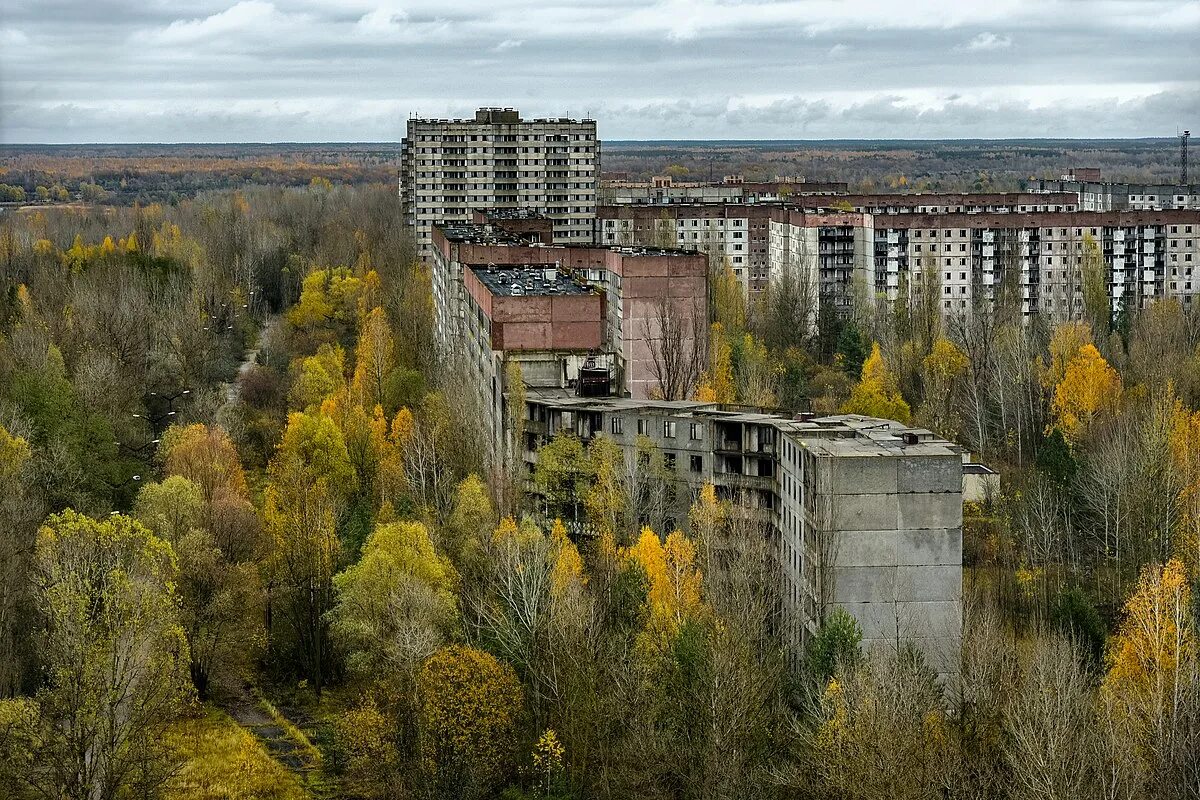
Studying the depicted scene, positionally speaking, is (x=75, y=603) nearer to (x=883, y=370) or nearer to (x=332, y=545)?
(x=332, y=545)

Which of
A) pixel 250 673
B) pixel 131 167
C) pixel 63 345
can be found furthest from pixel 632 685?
pixel 131 167

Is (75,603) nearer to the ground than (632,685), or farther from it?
farther from it

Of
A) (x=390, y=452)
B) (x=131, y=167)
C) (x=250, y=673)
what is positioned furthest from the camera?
(x=131, y=167)

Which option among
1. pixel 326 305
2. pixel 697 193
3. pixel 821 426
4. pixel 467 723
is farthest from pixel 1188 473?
pixel 697 193

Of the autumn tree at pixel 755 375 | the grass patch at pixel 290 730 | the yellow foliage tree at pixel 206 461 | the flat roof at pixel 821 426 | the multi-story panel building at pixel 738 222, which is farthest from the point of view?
the multi-story panel building at pixel 738 222

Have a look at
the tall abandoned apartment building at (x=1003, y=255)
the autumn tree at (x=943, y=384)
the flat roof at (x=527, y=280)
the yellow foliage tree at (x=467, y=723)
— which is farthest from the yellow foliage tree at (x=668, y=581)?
the tall abandoned apartment building at (x=1003, y=255)

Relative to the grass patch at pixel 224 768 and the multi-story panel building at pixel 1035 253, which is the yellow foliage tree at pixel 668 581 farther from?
the multi-story panel building at pixel 1035 253

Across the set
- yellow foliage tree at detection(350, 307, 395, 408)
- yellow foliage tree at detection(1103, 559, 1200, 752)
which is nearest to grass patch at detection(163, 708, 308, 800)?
yellow foliage tree at detection(1103, 559, 1200, 752)
